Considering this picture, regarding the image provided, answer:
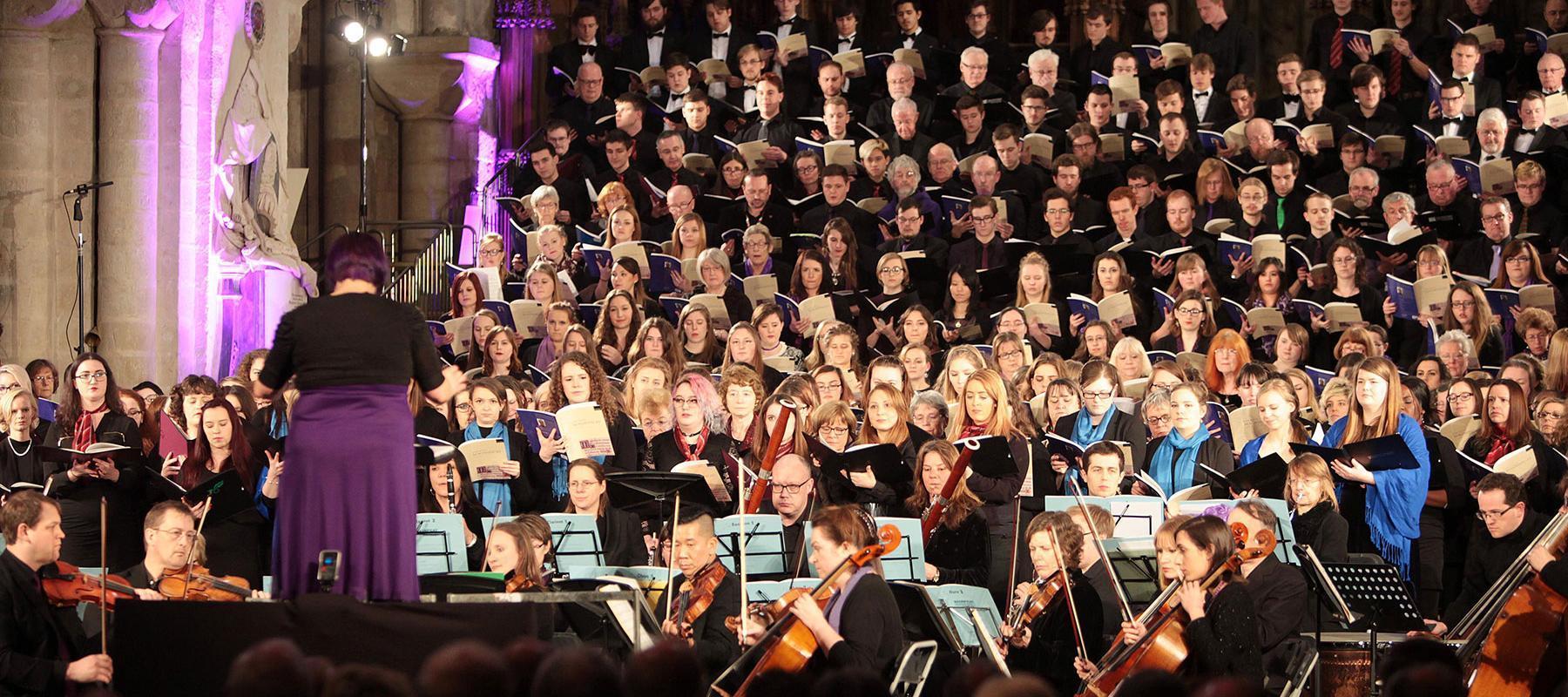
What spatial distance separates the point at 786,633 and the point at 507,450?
9.27 ft

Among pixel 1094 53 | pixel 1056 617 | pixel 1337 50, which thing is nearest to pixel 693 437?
pixel 1056 617

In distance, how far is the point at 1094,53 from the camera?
1460 cm

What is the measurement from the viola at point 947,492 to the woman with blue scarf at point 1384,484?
1.59 meters

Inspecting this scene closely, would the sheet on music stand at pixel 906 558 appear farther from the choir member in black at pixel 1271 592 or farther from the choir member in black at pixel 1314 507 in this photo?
the choir member in black at pixel 1314 507

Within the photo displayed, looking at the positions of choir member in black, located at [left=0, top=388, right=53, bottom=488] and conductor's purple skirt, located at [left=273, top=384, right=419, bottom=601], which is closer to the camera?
conductor's purple skirt, located at [left=273, top=384, right=419, bottom=601]

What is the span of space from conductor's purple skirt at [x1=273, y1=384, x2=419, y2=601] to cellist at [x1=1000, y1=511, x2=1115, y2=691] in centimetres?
268

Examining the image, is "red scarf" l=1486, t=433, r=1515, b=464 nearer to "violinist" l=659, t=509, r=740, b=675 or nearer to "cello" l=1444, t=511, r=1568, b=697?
"cello" l=1444, t=511, r=1568, b=697

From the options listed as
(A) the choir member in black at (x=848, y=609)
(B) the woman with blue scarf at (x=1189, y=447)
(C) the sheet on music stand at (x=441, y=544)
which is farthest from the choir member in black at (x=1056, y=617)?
(C) the sheet on music stand at (x=441, y=544)

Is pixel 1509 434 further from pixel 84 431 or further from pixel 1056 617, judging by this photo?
pixel 84 431

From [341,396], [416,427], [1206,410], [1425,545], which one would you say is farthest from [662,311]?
[341,396]

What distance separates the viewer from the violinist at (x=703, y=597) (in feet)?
22.0

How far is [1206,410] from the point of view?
8.82 meters

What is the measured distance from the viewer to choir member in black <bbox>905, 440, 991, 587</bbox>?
25.8 ft

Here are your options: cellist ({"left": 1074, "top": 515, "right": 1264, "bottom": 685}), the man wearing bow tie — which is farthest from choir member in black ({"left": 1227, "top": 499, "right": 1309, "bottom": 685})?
the man wearing bow tie
